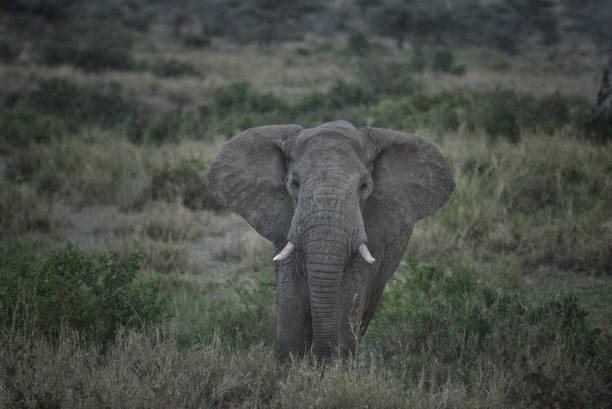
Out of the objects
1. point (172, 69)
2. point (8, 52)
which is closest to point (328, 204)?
point (172, 69)

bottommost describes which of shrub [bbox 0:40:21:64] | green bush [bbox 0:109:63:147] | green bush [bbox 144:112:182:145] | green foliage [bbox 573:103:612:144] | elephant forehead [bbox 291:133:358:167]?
green bush [bbox 144:112:182:145]

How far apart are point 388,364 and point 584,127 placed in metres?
7.67

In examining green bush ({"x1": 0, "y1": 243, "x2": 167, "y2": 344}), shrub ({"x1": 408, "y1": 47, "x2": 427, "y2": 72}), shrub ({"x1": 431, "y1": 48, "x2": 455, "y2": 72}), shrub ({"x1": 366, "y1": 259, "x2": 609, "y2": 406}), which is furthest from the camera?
shrub ({"x1": 431, "y1": 48, "x2": 455, "y2": 72})

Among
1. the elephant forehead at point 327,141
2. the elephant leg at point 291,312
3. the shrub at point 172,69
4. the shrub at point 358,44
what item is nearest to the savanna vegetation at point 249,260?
the elephant leg at point 291,312

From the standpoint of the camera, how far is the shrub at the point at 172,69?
66.6 ft

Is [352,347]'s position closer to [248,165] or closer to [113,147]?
[248,165]

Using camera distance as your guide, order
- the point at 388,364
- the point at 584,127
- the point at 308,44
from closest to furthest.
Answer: the point at 388,364 < the point at 584,127 < the point at 308,44

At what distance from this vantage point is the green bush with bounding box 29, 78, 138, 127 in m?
13.1

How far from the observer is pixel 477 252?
6680 millimetres

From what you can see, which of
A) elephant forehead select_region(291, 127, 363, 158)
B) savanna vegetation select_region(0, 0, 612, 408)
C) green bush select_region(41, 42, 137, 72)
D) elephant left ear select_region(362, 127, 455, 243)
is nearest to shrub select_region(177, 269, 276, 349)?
savanna vegetation select_region(0, 0, 612, 408)

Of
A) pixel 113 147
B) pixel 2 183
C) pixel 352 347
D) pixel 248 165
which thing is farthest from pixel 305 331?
pixel 113 147

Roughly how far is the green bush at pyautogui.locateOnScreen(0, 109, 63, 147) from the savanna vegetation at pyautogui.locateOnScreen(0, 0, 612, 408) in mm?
55

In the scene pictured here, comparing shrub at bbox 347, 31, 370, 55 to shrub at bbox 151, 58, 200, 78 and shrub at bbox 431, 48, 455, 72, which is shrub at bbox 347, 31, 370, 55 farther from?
shrub at bbox 151, 58, 200, 78

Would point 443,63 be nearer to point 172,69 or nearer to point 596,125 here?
point 172,69
